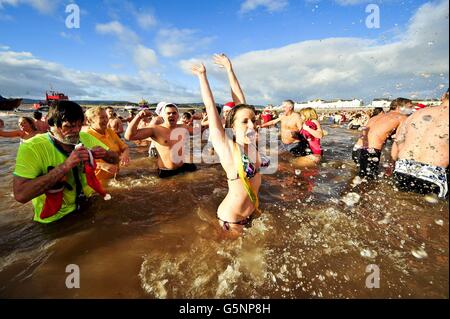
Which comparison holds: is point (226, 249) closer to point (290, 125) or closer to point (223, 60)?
point (223, 60)

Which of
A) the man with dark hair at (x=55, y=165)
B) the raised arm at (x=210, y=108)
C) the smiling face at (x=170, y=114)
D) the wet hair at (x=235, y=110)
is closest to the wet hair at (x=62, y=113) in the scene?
the man with dark hair at (x=55, y=165)

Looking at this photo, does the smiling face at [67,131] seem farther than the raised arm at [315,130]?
No

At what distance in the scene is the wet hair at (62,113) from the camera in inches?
105

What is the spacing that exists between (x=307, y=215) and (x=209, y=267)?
2035mm

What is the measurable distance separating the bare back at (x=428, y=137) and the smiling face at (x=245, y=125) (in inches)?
97.8

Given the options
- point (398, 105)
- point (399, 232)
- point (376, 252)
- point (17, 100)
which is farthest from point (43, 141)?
point (17, 100)

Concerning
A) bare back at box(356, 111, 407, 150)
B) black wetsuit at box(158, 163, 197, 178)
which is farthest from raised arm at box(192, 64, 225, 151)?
bare back at box(356, 111, 407, 150)

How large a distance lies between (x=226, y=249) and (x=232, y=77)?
238 cm

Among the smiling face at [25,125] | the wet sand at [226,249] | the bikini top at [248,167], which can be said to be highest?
the smiling face at [25,125]

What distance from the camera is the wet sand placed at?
225cm

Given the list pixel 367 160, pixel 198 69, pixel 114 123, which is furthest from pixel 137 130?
pixel 114 123

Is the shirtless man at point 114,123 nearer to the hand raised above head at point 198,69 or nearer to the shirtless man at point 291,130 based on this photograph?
the shirtless man at point 291,130

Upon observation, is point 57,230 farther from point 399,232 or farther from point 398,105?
point 398,105

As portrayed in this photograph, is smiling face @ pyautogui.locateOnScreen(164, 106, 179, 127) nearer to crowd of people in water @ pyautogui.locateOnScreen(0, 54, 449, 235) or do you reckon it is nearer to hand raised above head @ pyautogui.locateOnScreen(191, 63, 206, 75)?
crowd of people in water @ pyautogui.locateOnScreen(0, 54, 449, 235)
